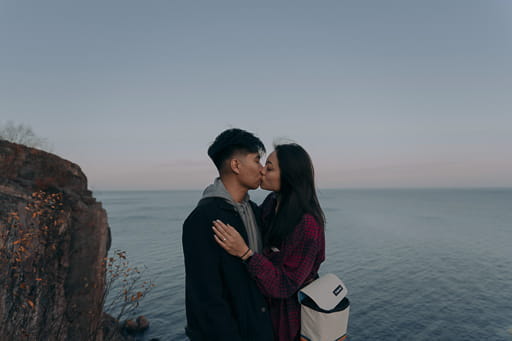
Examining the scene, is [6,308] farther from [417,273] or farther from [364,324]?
[417,273]

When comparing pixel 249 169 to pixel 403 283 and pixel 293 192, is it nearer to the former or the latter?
pixel 293 192

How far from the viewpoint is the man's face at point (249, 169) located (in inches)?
128

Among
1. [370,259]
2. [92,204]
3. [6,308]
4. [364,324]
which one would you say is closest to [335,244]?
[370,259]

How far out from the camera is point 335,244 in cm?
4656

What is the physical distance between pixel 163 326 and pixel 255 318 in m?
20.6

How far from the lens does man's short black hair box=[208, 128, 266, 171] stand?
3207mm

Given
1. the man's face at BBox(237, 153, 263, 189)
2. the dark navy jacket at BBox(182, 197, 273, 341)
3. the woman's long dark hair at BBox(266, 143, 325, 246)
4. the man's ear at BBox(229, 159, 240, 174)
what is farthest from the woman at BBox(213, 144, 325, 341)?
the man's ear at BBox(229, 159, 240, 174)

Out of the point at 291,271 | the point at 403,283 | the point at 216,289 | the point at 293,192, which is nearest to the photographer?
the point at 216,289

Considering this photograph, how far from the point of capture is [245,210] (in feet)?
11.0

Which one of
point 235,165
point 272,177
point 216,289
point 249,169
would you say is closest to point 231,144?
point 235,165

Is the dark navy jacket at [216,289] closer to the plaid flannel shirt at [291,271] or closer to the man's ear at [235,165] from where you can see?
the plaid flannel shirt at [291,271]

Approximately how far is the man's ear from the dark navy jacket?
1.15 ft

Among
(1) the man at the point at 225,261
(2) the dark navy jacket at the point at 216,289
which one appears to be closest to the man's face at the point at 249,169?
(1) the man at the point at 225,261

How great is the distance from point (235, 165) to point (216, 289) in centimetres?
122
